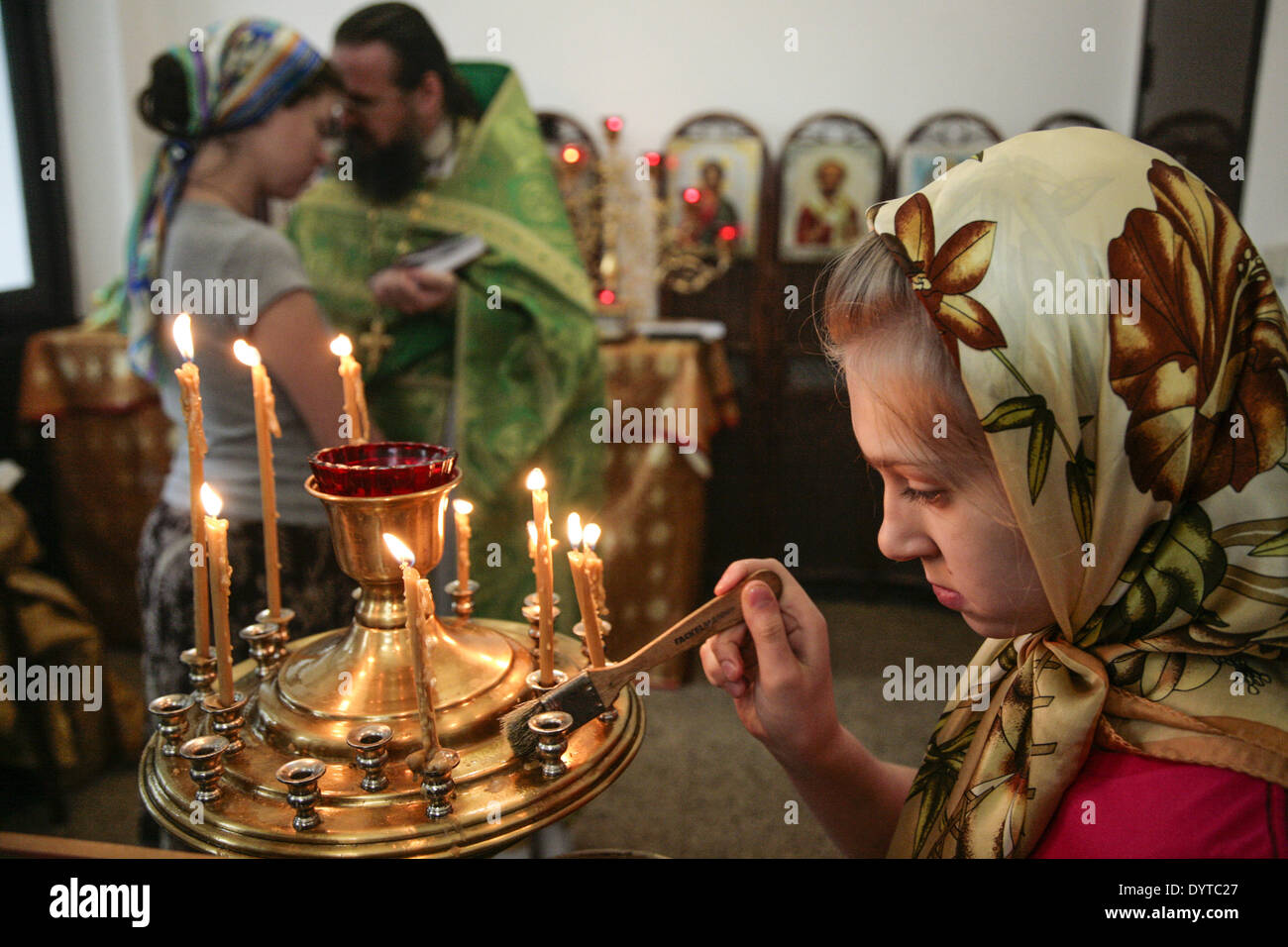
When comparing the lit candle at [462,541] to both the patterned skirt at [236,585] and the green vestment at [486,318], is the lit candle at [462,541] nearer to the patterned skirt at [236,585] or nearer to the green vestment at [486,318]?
the patterned skirt at [236,585]

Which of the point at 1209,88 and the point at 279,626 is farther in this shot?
the point at 1209,88

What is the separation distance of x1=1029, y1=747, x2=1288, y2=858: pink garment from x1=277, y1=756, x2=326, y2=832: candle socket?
0.46 meters

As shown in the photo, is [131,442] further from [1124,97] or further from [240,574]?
[1124,97]

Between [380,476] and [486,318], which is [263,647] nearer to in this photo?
[380,476]

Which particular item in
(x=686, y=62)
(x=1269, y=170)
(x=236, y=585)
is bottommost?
(x=236, y=585)

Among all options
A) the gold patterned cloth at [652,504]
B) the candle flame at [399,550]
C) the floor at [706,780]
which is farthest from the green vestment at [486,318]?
the candle flame at [399,550]

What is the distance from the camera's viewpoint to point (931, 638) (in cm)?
252

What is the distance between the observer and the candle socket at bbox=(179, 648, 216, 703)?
604 mm

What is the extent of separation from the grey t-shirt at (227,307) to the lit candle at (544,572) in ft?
2.46

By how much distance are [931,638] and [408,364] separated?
5.40ft

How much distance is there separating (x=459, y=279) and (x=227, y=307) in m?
0.43

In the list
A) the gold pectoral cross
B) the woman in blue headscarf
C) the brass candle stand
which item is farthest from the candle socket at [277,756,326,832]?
the gold pectoral cross

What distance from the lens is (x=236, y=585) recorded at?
1.23 metres

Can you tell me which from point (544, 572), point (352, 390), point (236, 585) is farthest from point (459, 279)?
point (544, 572)
